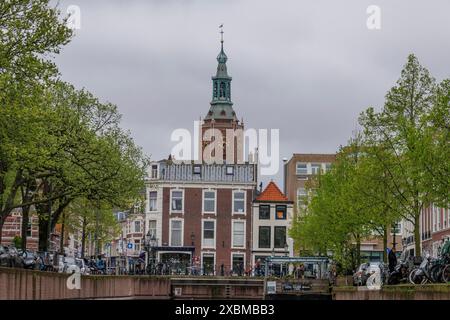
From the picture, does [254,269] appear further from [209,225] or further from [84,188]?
[84,188]

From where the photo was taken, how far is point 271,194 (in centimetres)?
12419

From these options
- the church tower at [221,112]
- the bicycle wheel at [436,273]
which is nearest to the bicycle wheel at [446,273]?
the bicycle wheel at [436,273]

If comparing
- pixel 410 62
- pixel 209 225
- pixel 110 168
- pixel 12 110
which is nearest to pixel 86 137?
pixel 110 168

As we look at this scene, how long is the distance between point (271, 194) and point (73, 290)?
72.9 metres

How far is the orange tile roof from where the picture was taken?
123 meters

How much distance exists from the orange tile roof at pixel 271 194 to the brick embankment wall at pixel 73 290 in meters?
32.5

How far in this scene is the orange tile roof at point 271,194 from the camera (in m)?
123

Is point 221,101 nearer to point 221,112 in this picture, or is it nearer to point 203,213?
point 221,112

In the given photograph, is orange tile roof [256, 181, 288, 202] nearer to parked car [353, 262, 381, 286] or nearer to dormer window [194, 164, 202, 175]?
dormer window [194, 164, 202, 175]

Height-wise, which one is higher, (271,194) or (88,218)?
(271,194)

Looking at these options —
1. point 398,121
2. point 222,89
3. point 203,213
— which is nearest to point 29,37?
point 398,121

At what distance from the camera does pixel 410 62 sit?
6341cm

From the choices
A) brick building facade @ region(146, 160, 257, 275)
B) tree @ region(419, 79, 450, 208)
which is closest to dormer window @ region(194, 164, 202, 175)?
brick building facade @ region(146, 160, 257, 275)

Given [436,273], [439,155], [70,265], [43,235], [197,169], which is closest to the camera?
[436,273]
